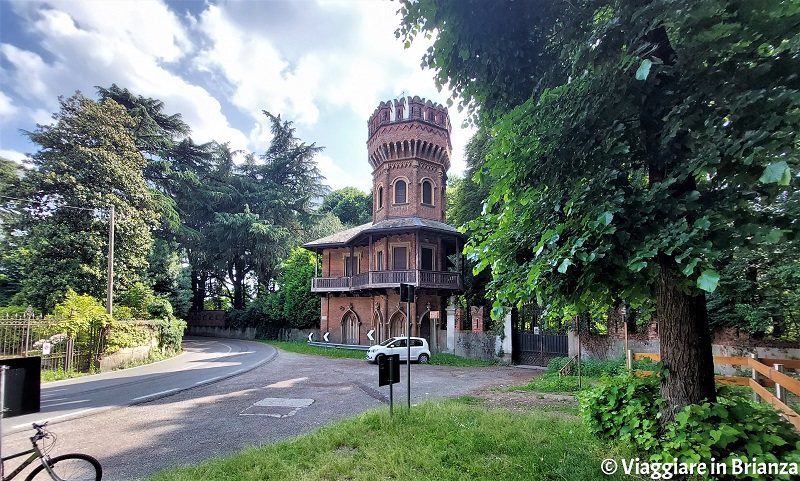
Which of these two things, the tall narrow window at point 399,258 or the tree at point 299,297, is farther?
the tree at point 299,297

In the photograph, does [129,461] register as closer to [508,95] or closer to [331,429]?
[331,429]

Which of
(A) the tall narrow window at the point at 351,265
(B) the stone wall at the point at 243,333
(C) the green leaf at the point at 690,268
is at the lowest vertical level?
(B) the stone wall at the point at 243,333

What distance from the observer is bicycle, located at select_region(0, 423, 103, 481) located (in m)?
4.28

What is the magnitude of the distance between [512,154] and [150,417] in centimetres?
972

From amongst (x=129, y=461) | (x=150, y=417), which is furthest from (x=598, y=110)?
(x=150, y=417)

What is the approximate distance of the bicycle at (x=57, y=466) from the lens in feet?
14.0

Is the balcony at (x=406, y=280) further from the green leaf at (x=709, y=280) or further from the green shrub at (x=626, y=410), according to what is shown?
the green leaf at (x=709, y=280)

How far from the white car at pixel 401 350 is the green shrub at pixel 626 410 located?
1344cm

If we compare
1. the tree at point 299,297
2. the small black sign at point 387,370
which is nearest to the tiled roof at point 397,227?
the tree at point 299,297

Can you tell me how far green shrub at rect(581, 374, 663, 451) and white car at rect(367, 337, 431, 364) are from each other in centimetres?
1344

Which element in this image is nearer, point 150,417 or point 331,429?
point 331,429

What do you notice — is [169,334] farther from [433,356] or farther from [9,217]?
[433,356]

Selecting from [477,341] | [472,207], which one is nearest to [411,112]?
[472,207]

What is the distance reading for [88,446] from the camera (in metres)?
6.64
